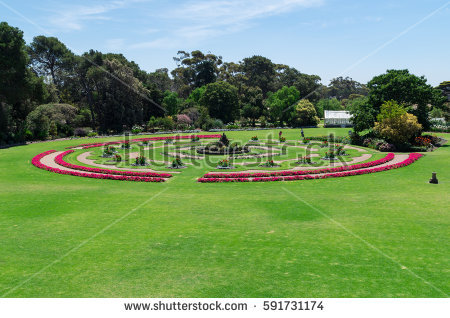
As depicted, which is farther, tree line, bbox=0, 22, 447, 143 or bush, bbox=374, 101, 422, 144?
tree line, bbox=0, 22, 447, 143

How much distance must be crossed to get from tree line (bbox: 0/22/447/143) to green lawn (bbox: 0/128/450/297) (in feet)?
103

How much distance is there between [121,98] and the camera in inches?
3209

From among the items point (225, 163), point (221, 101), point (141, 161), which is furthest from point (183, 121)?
point (225, 163)

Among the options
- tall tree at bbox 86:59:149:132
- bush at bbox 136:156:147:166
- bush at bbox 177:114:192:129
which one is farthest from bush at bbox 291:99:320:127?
bush at bbox 136:156:147:166

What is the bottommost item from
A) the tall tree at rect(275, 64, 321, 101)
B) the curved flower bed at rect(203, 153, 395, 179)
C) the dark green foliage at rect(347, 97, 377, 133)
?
the curved flower bed at rect(203, 153, 395, 179)

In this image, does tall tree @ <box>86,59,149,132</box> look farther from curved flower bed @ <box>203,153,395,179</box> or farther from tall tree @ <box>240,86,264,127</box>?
curved flower bed @ <box>203,153,395,179</box>

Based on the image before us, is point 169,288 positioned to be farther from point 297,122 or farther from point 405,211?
point 297,122

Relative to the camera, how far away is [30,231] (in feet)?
52.2

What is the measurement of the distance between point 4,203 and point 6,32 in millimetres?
47574

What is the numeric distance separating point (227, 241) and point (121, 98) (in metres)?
73.7

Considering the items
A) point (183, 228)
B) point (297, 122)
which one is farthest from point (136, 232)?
point (297, 122)

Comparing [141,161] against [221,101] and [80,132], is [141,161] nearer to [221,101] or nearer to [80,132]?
[80,132]

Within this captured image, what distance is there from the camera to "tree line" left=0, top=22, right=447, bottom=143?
54156 mm

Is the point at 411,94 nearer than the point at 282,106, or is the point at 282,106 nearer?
the point at 411,94
